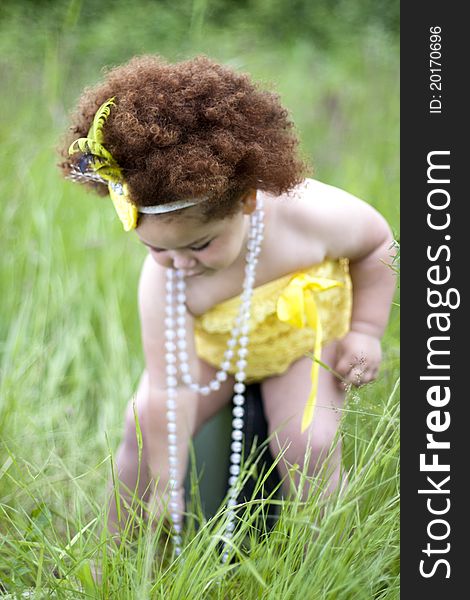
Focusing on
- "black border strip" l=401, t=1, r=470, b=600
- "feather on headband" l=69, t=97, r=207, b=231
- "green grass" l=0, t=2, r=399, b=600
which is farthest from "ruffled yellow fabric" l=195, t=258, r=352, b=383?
"black border strip" l=401, t=1, r=470, b=600

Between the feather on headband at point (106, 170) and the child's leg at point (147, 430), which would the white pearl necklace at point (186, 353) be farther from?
the feather on headband at point (106, 170)

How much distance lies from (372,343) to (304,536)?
52 cm

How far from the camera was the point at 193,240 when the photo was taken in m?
1.41

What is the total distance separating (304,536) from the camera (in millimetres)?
1245

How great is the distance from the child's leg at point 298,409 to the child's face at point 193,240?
30cm

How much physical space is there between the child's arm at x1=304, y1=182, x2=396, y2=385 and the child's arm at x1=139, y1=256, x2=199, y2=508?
285 mm

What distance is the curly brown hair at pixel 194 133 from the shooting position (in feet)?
4.19

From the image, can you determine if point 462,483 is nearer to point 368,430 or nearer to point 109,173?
point 368,430

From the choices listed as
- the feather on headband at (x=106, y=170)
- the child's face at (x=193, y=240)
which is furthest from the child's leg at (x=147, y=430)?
the feather on headband at (x=106, y=170)

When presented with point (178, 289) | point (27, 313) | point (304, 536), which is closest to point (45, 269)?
point (27, 313)

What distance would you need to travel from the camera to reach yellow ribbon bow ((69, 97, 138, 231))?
1.30 m

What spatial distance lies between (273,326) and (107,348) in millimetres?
835

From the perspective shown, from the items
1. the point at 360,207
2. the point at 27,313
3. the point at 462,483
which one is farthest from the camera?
the point at 27,313

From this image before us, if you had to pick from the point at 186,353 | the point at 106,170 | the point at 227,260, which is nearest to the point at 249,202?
the point at 227,260
